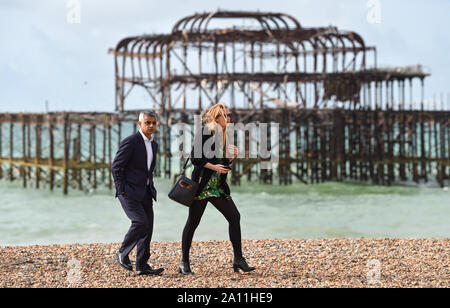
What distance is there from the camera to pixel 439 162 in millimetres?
33875

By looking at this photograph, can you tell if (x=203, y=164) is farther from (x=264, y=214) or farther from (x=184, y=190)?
(x=264, y=214)

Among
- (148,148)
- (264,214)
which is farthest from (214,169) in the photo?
(264,214)

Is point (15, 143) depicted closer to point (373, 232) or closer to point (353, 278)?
point (373, 232)

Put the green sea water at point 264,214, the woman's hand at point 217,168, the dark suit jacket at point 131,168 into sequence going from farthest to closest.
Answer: the green sea water at point 264,214, the dark suit jacket at point 131,168, the woman's hand at point 217,168

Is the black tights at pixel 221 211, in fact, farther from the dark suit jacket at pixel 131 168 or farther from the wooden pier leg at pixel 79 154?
the wooden pier leg at pixel 79 154

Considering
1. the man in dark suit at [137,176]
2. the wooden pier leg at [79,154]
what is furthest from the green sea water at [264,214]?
the man in dark suit at [137,176]

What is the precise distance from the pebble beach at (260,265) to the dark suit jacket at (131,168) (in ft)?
3.57

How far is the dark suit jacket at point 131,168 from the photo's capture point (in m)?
7.36

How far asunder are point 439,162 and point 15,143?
77.5m

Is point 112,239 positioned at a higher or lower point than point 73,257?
lower

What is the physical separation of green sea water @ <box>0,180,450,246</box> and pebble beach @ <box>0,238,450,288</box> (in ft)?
24.2

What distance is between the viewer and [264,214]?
2516 centimetres
